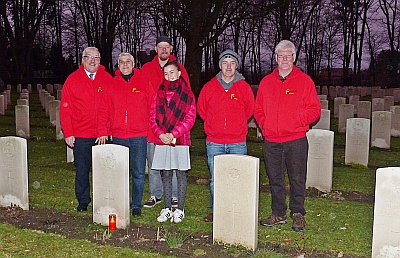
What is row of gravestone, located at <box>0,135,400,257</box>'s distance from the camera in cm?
479

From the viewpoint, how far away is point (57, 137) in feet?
42.3

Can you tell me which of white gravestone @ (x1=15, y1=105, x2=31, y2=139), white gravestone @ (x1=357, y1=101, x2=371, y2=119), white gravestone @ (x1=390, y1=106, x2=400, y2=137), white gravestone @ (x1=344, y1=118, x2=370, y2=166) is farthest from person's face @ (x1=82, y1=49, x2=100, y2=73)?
white gravestone @ (x1=357, y1=101, x2=371, y2=119)

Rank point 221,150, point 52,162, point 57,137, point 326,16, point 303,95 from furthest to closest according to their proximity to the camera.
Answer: point 326,16, point 57,137, point 52,162, point 221,150, point 303,95

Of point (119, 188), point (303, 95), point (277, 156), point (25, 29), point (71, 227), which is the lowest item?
point (71, 227)

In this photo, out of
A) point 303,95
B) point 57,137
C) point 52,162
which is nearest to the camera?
point 303,95

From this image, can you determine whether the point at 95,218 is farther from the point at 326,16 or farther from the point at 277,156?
the point at 326,16

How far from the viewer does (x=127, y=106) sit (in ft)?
20.4

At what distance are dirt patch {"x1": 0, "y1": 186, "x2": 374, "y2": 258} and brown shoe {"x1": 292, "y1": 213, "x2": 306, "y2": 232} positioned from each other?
0.50 metres

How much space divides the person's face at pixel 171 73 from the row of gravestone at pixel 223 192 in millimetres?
917

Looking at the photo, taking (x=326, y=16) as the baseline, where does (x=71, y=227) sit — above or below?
below

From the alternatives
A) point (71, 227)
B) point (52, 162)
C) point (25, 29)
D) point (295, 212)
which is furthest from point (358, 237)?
point (25, 29)

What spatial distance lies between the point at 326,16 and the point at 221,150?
43138 millimetres

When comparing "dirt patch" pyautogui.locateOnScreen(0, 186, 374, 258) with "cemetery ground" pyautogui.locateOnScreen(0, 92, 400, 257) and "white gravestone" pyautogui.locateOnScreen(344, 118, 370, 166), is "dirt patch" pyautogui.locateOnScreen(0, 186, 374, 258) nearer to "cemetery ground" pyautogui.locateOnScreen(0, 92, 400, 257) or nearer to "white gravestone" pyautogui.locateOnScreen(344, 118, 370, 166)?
"cemetery ground" pyautogui.locateOnScreen(0, 92, 400, 257)

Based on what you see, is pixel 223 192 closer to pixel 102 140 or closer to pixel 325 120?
pixel 102 140
